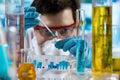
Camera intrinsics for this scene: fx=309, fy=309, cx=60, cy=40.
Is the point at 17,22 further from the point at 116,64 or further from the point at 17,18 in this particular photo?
the point at 116,64

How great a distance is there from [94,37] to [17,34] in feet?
0.71

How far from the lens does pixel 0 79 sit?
31.5 inches

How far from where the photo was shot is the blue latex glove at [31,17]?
3.61 ft

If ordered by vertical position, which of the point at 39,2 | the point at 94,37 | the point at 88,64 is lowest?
the point at 88,64

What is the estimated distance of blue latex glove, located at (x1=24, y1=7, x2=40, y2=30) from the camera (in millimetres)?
1102

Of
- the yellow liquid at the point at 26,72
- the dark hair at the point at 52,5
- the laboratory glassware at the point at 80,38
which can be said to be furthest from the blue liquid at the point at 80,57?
the dark hair at the point at 52,5

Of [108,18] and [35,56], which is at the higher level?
[108,18]

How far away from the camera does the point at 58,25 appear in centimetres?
110

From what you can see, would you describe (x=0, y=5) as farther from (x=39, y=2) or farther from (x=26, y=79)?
(x=26, y=79)

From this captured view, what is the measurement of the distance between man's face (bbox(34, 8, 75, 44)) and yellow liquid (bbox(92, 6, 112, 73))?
0.24 m

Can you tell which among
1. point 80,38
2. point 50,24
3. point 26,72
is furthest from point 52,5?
point 26,72

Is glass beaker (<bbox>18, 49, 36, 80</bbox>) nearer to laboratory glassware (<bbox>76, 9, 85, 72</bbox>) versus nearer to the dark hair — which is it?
laboratory glassware (<bbox>76, 9, 85, 72</bbox>)

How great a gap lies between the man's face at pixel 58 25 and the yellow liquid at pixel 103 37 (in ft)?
0.77

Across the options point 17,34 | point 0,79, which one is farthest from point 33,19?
point 0,79
